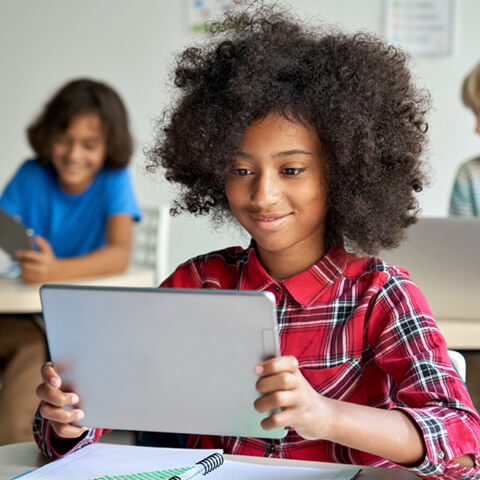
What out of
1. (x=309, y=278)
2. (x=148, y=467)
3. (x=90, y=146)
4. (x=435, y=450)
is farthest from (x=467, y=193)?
(x=148, y=467)

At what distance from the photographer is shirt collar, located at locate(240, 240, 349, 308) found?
A: 1008 millimetres

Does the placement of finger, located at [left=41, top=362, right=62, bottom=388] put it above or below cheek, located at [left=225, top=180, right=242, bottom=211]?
below

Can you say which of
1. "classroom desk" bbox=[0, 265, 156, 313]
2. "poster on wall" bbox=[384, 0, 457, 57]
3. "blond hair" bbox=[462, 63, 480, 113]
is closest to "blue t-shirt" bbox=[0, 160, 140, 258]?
"classroom desk" bbox=[0, 265, 156, 313]

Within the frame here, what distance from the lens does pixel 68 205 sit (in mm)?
2705

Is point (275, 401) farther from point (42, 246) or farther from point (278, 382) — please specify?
point (42, 246)

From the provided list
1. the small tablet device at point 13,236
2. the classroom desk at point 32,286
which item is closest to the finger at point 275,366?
the classroom desk at point 32,286

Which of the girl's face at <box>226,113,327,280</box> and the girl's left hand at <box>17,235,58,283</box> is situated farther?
the girl's left hand at <box>17,235,58,283</box>

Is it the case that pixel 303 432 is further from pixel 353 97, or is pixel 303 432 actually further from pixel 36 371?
pixel 36 371

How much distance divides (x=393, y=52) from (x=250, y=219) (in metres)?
0.32

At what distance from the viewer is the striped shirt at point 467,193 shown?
2570 millimetres

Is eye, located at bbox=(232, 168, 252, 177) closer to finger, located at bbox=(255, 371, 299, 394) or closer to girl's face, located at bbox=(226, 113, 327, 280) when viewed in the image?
girl's face, located at bbox=(226, 113, 327, 280)

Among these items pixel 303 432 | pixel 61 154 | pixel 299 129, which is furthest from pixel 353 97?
pixel 61 154

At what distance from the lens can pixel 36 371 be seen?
200cm

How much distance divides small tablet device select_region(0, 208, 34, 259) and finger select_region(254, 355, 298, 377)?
59.7 inches
